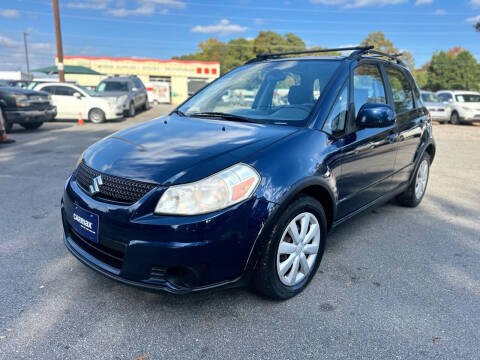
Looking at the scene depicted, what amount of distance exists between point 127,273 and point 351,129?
2.04 metres

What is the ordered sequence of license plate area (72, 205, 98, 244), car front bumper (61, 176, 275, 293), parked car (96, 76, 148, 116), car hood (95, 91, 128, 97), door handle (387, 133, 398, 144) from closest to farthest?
1. car front bumper (61, 176, 275, 293)
2. license plate area (72, 205, 98, 244)
3. door handle (387, 133, 398, 144)
4. car hood (95, 91, 128, 97)
5. parked car (96, 76, 148, 116)

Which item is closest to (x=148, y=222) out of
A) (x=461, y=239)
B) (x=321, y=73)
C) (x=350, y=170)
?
(x=350, y=170)

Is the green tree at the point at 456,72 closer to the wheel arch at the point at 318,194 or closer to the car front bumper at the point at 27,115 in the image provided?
the car front bumper at the point at 27,115

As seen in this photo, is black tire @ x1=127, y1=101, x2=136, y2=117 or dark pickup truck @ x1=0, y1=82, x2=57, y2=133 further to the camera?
black tire @ x1=127, y1=101, x2=136, y2=117

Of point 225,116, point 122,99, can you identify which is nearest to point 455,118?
point 122,99

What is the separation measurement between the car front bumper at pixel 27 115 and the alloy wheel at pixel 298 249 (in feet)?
34.9

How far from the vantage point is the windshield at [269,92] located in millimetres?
3062

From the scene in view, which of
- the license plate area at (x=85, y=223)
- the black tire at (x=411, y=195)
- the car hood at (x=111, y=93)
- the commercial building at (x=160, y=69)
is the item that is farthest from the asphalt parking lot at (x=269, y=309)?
the commercial building at (x=160, y=69)

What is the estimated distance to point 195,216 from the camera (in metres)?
2.09

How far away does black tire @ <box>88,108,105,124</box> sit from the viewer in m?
14.8

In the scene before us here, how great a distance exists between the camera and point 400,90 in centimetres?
420

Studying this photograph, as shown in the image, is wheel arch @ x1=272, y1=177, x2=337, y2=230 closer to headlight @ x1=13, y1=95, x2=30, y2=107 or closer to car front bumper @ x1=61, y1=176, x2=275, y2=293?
car front bumper @ x1=61, y1=176, x2=275, y2=293

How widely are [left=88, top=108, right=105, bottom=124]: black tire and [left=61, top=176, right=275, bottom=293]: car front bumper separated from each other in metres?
13.6

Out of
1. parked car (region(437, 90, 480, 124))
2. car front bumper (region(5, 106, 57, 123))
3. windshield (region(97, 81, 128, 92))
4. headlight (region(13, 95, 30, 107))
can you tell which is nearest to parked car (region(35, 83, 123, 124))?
windshield (region(97, 81, 128, 92))
